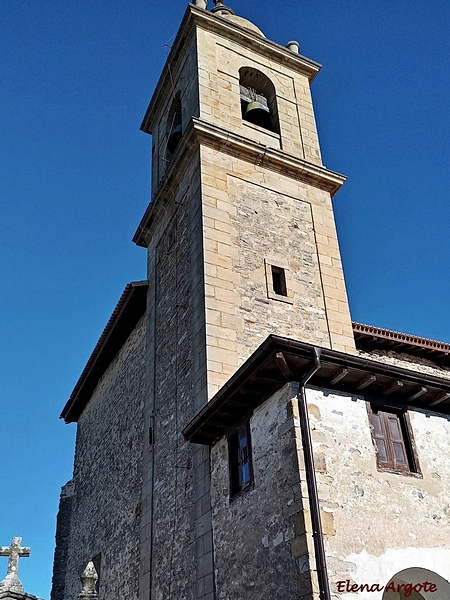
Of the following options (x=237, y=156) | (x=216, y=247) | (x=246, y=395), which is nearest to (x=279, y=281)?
(x=216, y=247)

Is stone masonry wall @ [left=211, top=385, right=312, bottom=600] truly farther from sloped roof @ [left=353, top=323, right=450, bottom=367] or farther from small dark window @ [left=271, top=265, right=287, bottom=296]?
sloped roof @ [left=353, top=323, right=450, bottom=367]

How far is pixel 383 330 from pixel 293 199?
3.48 metres

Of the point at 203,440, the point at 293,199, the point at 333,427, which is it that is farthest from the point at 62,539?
the point at 333,427

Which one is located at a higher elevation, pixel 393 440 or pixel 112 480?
pixel 112 480

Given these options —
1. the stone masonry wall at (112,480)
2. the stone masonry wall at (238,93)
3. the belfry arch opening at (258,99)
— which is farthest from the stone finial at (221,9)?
the stone masonry wall at (112,480)

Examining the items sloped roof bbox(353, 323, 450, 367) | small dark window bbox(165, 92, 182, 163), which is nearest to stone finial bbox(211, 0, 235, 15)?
small dark window bbox(165, 92, 182, 163)

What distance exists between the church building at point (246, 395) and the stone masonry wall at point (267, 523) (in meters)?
0.03

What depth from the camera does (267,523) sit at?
24.9ft

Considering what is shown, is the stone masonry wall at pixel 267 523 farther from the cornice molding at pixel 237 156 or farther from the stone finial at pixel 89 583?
the cornice molding at pixel 237 156

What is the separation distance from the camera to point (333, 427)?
7848 mm

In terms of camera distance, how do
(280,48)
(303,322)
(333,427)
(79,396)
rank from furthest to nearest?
(79,396) → (280,48) → (303,322) → (333,427)

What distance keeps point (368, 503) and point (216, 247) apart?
5.93 meters

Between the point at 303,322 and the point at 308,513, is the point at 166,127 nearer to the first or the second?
the point at 303,322

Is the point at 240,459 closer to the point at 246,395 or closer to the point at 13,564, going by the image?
the point at 246,395
